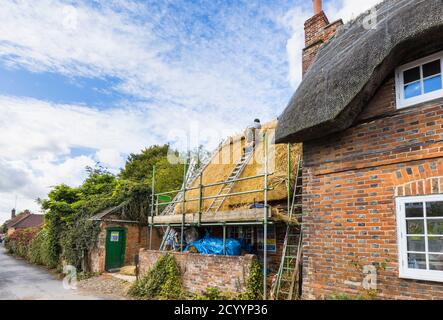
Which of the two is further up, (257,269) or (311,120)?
(311,120)

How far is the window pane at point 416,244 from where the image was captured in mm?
5488

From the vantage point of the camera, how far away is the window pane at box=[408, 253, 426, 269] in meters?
5.46

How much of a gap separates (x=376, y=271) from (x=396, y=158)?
1957 mm

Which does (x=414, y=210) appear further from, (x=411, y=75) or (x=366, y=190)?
(x=411, y=75)

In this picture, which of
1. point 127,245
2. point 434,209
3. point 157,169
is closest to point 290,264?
point 434,209

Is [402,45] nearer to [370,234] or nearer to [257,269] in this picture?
[370,234]

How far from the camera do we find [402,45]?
5.90m

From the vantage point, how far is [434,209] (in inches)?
213

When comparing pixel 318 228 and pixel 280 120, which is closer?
pixel 318 228

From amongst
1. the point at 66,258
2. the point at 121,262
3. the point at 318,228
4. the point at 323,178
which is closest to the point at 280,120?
the point at 323,178

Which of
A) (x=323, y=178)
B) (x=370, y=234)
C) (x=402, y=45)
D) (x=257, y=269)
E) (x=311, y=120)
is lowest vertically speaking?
(x=257, y=269)

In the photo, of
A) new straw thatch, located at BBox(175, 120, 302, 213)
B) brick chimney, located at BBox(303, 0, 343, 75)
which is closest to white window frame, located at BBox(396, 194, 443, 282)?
new straw thatch, located at BBox(175, 120, 302, 213)

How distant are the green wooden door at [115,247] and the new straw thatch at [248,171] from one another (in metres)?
5.33

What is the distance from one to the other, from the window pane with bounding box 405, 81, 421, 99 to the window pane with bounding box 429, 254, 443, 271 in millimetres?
2670
